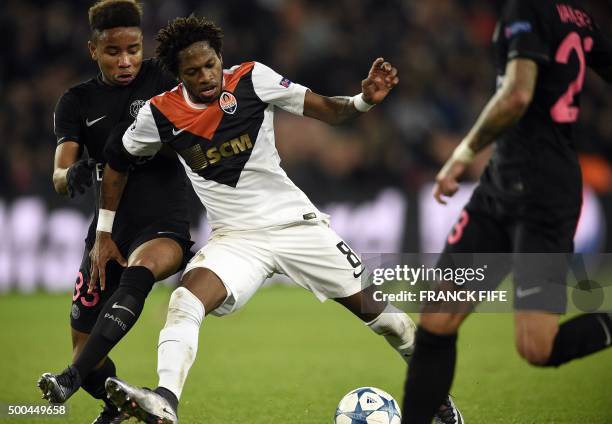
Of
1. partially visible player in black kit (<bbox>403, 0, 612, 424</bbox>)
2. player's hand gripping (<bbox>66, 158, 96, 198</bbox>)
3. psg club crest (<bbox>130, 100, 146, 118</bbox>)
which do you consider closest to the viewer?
partially visible player in black kit (<bbox>403, 0, 612, 424</bbox>)

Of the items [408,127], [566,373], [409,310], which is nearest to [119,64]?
[409,310]

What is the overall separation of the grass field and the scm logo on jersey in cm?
146

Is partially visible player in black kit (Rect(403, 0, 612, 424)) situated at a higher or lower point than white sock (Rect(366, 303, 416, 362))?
higher

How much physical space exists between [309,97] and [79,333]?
1.78m

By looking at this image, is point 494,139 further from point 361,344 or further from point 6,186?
point 6,186

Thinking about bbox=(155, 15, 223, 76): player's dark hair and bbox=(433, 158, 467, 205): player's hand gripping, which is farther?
bbox=(155, 15, 223, 76): player's dark hair

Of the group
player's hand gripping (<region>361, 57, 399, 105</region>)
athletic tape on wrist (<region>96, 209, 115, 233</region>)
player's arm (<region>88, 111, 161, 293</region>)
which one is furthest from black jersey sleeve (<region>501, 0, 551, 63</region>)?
athletic tape on wrist (<region>96, 209, 115, 233</region>)

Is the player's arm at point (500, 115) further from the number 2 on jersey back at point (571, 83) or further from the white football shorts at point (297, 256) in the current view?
the white football shorts at point (297, 256)

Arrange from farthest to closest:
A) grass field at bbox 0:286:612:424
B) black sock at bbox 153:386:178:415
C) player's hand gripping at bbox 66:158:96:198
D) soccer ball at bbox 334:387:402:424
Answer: grass field at bbox 0:286:612:424, soccer ball at bbox 334:387:402:424, player's hand gripping at bbox 66:158:96:198, black sock at bbox 153:386:178:415

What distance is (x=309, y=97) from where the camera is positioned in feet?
16.6

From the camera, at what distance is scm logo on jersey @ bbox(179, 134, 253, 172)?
495 centimetres

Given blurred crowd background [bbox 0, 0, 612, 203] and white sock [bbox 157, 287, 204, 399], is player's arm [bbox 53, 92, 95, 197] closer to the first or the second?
white sock [bbox 157, 287, 204, 399]

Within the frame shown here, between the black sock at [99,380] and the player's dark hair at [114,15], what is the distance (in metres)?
1.82

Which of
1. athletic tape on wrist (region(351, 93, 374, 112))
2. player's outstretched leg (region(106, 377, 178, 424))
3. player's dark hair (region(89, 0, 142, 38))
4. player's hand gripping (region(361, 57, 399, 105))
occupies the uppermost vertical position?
player's dark hair (region(89, 0, 142, 38))
